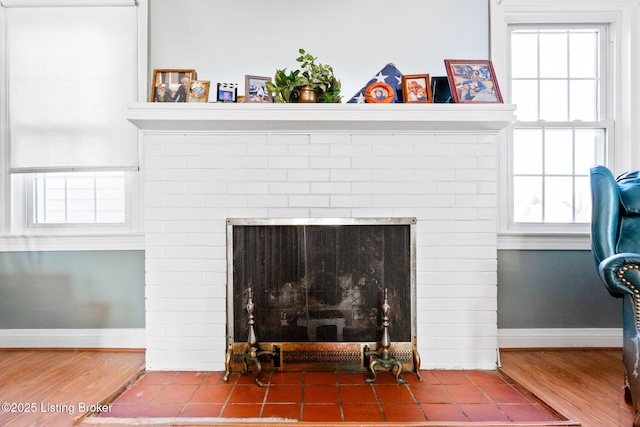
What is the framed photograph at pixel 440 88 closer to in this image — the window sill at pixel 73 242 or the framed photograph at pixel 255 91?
the framed photograph at pixel 255 91

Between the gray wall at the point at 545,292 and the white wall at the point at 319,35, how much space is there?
55.4 inches

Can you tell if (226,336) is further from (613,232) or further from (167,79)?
(613,232)

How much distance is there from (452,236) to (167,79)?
188 centimetres

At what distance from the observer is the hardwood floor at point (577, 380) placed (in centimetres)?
178

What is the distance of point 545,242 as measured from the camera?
2.66m

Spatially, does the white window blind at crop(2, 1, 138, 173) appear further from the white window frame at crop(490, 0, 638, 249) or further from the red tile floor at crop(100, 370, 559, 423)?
the white window frame at crop(490, 0, 638, 249)

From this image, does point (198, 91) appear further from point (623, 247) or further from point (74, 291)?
point (623, 247)

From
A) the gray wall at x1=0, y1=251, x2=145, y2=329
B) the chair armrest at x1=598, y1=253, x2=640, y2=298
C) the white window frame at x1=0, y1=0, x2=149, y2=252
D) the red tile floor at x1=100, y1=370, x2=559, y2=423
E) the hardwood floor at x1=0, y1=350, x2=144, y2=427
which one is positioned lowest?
the hardwood floor at x1=0, y1=350, x2=144, y2=427

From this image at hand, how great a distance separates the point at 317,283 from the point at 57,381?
4.91 feet

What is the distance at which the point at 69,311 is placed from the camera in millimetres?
2658

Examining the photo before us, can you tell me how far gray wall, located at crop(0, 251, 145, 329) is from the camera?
2.65 metres

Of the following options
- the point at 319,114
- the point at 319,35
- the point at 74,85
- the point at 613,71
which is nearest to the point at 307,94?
the point at 319,114

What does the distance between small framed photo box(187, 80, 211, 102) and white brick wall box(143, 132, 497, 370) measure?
199 mm

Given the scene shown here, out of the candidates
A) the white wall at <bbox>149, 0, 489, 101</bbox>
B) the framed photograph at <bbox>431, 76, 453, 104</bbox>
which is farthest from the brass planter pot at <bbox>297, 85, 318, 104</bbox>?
the framed photograph at <bbox>431, 76, 453, 104</bbox>
